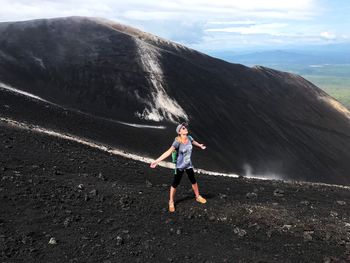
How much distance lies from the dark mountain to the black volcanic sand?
73.0 feet

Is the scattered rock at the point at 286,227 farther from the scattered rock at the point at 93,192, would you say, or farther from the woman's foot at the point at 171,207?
the scattered rock at the point at 93,192

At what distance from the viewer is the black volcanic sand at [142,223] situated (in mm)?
12477

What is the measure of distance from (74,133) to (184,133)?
24.6 metres

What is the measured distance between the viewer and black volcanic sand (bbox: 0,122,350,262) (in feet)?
40.9

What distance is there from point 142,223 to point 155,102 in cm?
→ 4720

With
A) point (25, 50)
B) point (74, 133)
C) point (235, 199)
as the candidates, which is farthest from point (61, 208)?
point (25, 50)

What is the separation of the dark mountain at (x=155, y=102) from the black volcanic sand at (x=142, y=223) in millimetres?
22261

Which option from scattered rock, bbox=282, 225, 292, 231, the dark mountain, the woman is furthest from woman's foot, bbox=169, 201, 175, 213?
the dark mountain

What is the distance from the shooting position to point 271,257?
12.8 m

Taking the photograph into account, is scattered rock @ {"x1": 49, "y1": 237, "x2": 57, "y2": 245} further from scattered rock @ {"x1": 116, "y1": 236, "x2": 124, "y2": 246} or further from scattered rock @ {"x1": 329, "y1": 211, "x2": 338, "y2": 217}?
scattered rock @ {"x1": 329, "y1": 211, "x2": 338, "y2": 217}

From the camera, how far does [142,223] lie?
46.5 ft

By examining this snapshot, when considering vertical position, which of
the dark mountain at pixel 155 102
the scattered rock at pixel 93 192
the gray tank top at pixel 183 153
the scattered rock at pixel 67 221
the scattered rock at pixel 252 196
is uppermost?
the gray tank top at pixel 183 153

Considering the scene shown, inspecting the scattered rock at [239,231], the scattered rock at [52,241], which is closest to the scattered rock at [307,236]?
the scattered rock at [239,231]

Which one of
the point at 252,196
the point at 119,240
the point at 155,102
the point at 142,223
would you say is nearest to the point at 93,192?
the point at 142,223
